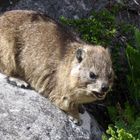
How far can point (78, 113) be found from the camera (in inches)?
263

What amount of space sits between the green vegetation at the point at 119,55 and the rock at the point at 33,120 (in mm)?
698

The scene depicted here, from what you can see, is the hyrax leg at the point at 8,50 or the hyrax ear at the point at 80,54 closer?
the hyrax ear at the point at 80,54

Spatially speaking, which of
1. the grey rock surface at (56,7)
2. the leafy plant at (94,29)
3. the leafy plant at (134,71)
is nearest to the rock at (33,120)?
the leafy plant at (134,71)

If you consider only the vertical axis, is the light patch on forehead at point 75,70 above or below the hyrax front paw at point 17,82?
above

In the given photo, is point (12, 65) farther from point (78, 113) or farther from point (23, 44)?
point (78, 113)

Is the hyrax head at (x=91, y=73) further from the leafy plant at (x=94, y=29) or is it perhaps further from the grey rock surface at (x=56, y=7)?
the grey rock surface at (x=56, y=7)

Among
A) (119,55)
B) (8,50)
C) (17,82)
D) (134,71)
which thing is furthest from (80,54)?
(119,55)

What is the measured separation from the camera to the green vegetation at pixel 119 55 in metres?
7.34

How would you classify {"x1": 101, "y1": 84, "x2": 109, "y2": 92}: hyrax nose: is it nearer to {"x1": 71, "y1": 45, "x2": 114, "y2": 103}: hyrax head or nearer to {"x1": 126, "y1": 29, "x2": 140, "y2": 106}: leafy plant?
{"x1": 71, "y1": 45, "x2": 114, "y2": 103}: hyrax head

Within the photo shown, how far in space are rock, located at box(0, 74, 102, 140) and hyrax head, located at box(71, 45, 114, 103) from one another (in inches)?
15.1

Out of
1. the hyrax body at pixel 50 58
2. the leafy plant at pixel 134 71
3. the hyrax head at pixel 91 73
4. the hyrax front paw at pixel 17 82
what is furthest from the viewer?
the leafy plant at pixel 134 71

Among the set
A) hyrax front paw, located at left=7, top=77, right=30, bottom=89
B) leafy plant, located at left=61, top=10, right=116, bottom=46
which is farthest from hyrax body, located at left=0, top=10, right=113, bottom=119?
leafy plant, located at left=61, top=10, right=116, bottom=46

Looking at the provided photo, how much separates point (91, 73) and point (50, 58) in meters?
0.88

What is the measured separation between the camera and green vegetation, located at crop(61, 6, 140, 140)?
7.34 meters
